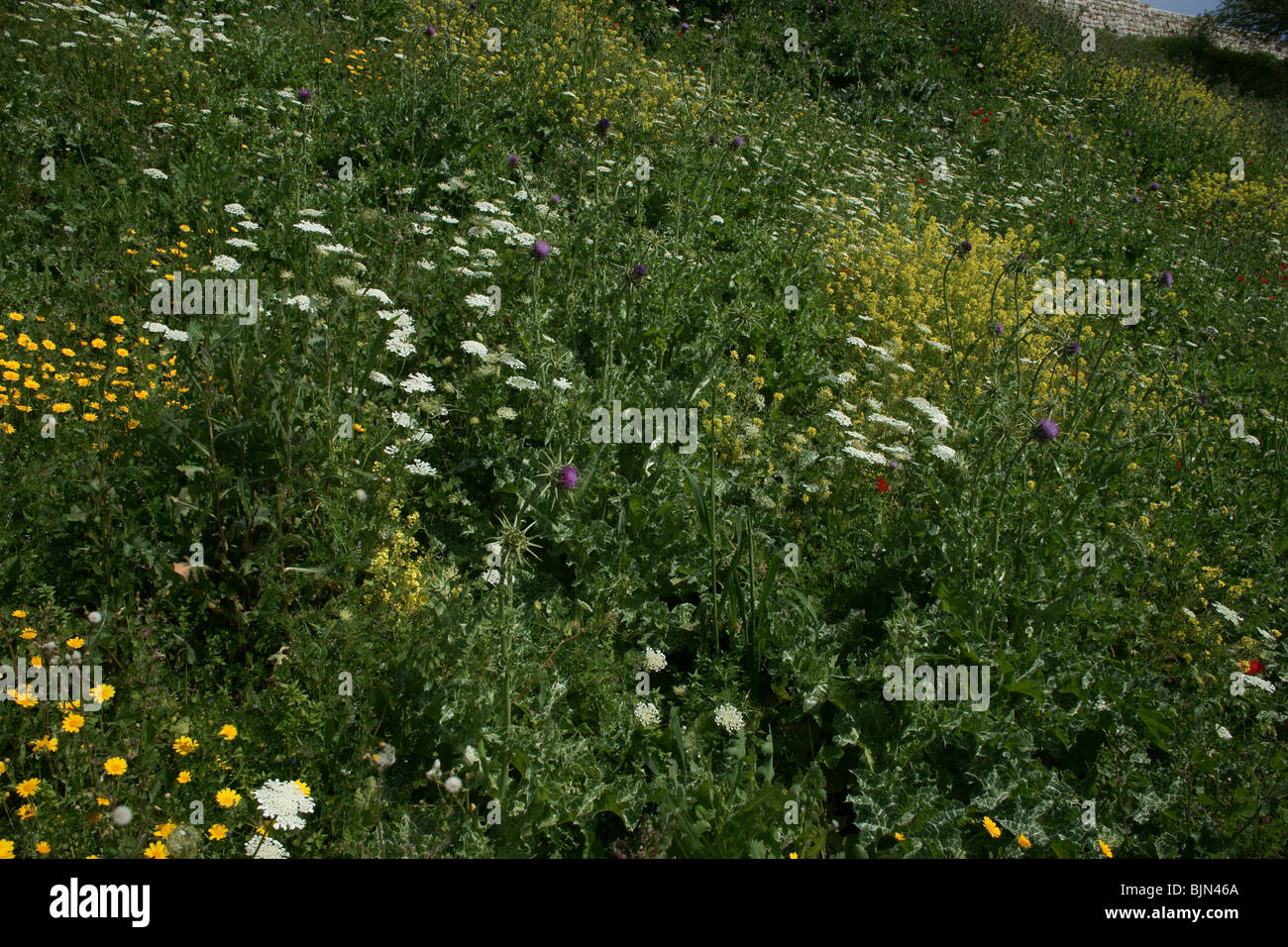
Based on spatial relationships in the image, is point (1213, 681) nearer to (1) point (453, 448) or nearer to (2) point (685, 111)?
(1) point (453, 448)

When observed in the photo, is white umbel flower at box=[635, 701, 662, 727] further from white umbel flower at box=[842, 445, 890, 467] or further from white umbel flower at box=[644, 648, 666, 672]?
white umbel flower at box=[842, 445, 890, 467]

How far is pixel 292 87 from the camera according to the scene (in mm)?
6105

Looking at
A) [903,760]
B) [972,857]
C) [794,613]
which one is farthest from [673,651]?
[972,857]

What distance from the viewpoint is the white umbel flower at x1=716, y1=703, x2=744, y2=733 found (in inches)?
103

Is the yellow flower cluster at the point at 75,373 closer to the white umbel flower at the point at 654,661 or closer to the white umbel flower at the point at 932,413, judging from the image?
the white umbel flower at the point at 654,661

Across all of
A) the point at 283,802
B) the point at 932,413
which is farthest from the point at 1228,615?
the point at 283,802

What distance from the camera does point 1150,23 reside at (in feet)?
77.4

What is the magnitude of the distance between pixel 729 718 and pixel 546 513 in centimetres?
107

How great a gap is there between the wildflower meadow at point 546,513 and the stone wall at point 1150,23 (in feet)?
68.9

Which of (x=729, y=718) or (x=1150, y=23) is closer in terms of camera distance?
(x=729, y=718)

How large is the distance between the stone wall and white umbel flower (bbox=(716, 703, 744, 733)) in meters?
25.0

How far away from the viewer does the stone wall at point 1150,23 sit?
21861mm

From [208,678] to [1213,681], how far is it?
381 cm

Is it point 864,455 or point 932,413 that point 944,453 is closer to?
point 932,413
